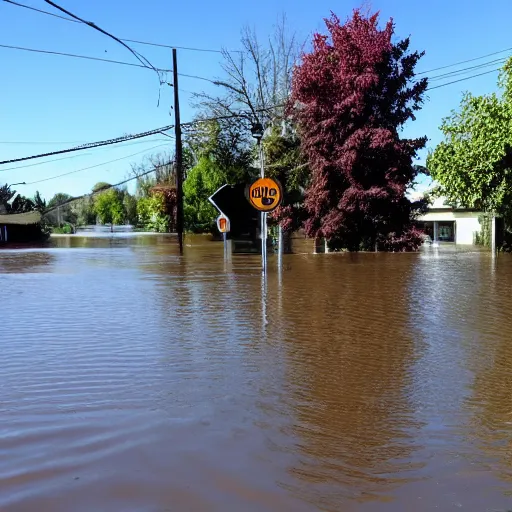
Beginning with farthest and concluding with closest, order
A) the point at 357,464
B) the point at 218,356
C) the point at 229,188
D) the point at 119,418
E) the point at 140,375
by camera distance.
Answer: the point at 229,188 → the point at 218,356 → the point at 140,375 → the point at 119,418 → the point at 357,464

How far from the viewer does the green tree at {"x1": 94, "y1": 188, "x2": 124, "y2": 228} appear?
114375 mm

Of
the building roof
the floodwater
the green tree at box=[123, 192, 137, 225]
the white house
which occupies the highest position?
the green tree at box=[123, 192, 137, 225]

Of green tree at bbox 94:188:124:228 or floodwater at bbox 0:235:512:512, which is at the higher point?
green tree at bbox 94:188:124:228

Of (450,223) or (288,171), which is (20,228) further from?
(450,223)

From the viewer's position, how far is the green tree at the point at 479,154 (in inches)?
978

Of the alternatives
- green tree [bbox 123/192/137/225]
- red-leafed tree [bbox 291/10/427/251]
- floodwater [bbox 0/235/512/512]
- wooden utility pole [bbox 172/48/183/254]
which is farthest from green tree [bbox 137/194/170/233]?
floodwater [bbox 0/235/512/512]

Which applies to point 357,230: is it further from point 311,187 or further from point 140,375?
point 140,375

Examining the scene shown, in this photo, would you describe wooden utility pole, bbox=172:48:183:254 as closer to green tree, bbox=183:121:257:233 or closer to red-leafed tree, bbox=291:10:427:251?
red-leafed tree, bbox=291:10:427:251

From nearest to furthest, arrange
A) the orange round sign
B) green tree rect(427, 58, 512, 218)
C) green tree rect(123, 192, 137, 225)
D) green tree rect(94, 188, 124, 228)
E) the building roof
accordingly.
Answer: the orange round sign < green tree rect(427, 58, 512, 218) < the building roof < green tree rect(123, 192, 137, 225) < green tree rect(94, 188, 124, 228)

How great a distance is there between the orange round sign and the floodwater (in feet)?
20.4

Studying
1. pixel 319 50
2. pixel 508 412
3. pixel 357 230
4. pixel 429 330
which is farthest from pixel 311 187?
pixel 508 412

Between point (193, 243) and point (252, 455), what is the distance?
38375 mm

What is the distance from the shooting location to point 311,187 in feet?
90.3

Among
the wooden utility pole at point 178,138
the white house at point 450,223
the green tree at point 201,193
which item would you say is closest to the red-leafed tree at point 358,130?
the wooden utility pole at point 178,138
